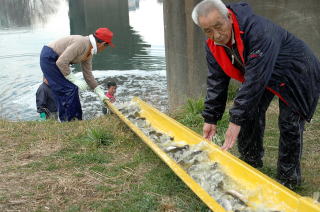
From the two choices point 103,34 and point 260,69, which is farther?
point 103,34

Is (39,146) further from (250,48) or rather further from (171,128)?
(250,48)

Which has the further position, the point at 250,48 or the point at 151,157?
the point at 151,157

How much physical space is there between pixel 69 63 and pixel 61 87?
64 centimetres

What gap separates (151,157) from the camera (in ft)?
15.6

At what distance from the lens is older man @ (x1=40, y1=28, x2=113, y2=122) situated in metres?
6.59

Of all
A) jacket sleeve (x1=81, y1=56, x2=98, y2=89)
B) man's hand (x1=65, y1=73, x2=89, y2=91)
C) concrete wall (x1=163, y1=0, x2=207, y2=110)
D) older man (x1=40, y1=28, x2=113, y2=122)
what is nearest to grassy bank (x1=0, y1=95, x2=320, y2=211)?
man's hand (x1=65, y1=73, x2=89, y2=91)

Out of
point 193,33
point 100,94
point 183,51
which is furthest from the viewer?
point 183,51

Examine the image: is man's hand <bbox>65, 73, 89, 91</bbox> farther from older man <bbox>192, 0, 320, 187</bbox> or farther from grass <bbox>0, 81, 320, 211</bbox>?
older man <bbox>192, 0, 320, 187</bbox>

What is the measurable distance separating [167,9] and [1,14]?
3184 centimetres

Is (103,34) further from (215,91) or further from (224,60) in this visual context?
(224,60)

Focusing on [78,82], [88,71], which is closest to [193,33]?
[88,71]

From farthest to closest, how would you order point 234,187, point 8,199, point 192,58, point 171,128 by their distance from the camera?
point 192,58 < point 171,128 < point 8,199 < point 234,187

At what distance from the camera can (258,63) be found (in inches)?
120

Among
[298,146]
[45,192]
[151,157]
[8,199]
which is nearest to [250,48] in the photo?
[298,146]
